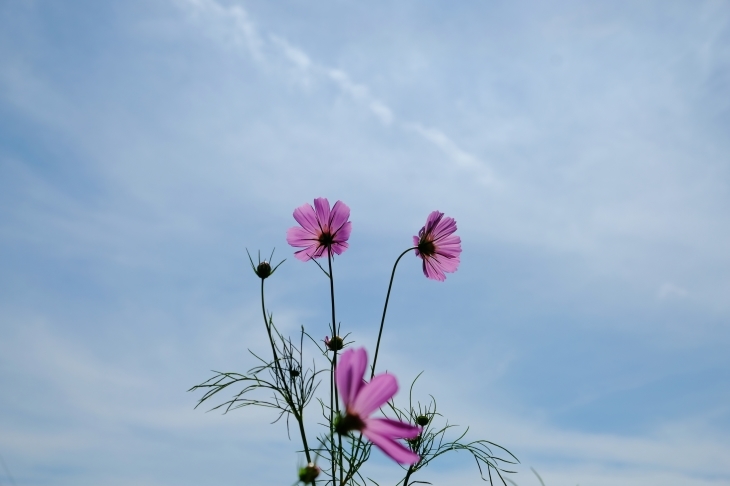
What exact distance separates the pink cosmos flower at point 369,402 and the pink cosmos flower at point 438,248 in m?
1.01

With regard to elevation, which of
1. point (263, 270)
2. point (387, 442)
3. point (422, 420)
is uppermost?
point (263, 270)

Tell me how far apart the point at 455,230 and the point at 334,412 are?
1.97ft

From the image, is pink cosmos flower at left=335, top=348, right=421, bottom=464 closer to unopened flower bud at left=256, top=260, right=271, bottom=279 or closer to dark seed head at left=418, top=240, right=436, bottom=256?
unopened flower bud at left=256, top=260, right=271, bottom=279

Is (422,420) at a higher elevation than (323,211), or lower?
lower

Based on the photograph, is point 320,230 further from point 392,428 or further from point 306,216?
point 392,428

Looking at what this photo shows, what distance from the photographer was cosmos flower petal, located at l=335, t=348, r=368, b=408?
592mm

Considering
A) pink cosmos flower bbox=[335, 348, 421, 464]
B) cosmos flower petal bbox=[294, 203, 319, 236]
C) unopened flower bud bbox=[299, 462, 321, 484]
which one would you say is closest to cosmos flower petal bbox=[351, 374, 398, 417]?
pink cosmos flower bbox=[335, 348, 421, 464]

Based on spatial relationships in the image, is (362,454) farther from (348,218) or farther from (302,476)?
(302,476)

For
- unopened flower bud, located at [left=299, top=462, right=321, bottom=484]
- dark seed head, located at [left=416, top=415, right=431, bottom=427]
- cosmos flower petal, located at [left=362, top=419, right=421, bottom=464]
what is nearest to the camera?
cosmos flower petal, located at [left=362, top=419, right=421, bottom=464]

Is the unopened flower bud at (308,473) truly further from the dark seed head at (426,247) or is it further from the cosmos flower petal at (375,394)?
the dark seed head at (426,247)

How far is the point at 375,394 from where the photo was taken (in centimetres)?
60

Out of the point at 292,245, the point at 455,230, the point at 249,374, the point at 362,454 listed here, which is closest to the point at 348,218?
the point at 292,245

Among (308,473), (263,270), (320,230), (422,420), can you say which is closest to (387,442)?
(308,473)

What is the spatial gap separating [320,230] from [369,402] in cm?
98
